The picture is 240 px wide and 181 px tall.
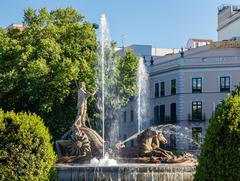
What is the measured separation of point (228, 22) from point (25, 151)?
167ft

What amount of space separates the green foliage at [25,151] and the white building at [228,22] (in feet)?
157

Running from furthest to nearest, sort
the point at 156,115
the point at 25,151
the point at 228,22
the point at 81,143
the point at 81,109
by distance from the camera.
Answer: the point at 228,22
the point at 156,115
the point at 81,109
the point at 81,143
the point at 25,151

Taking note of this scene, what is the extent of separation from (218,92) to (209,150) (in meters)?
40.6

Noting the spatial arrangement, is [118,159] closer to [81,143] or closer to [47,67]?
[81,143]

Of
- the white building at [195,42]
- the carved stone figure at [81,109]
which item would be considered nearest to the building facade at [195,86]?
the white building at [195,42]

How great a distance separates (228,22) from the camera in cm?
6231

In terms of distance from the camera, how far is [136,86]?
41.7 m

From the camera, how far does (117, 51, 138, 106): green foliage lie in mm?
39844

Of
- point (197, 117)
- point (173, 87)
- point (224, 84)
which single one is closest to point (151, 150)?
point (197, 117)

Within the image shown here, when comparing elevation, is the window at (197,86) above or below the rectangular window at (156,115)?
above

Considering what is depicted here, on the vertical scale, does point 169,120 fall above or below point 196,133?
above

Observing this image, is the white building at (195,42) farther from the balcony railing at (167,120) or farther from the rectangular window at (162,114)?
the balcony railing at (167,120)

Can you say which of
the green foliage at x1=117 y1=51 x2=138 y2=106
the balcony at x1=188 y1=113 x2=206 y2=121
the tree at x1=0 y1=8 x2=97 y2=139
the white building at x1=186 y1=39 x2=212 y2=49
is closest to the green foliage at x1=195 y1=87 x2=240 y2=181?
the tree at x1=0 y1=8 x2=97 y2=139

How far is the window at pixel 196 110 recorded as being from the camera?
170ft
